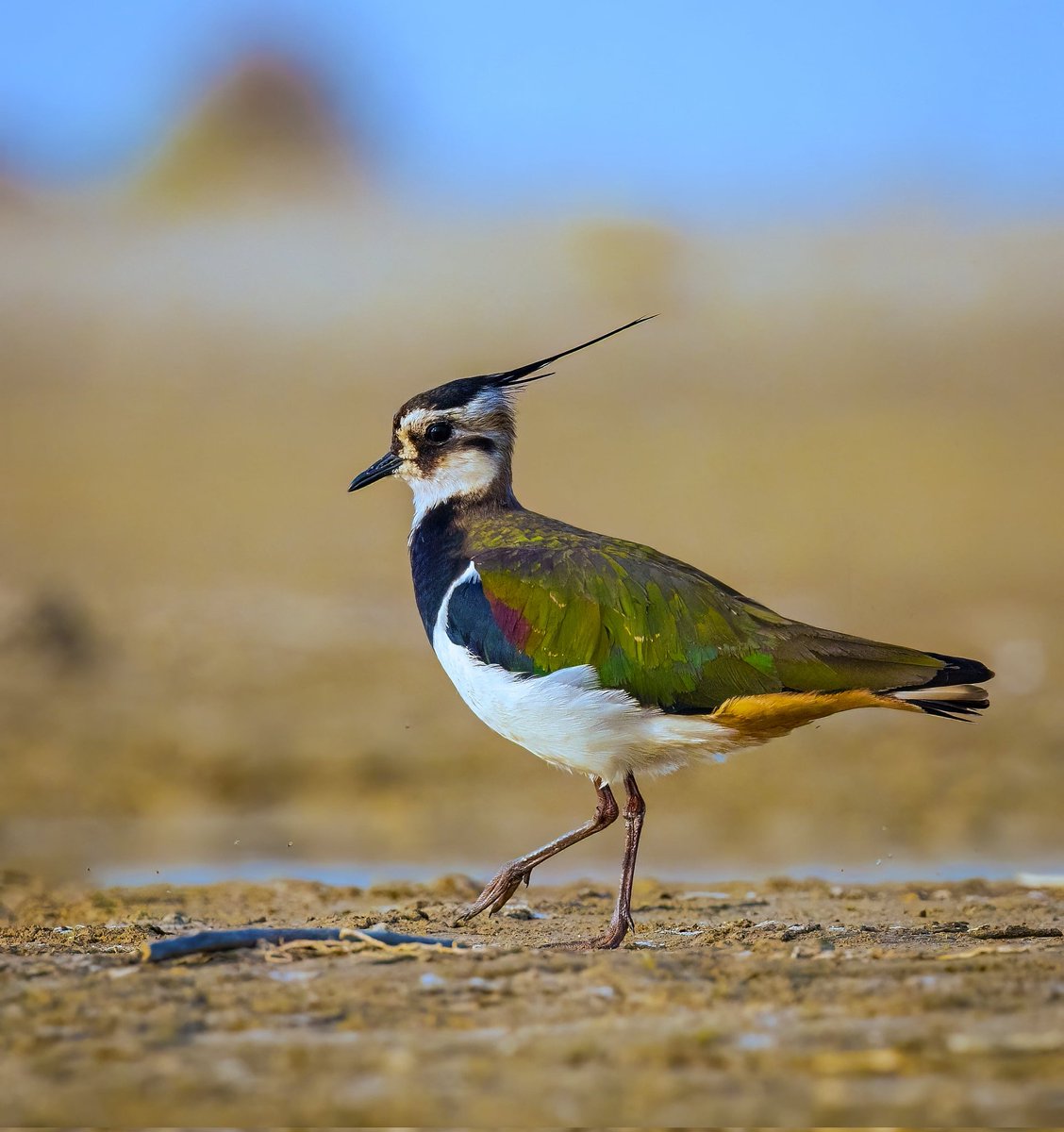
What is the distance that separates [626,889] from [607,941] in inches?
10.6

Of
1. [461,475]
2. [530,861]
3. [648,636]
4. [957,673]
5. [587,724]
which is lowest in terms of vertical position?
[530,861]

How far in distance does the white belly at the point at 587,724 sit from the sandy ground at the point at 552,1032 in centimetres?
69

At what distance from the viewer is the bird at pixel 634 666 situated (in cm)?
612

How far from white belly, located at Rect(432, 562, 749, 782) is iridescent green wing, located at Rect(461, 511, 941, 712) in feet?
0.17

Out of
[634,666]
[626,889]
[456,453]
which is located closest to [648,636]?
[634,666]

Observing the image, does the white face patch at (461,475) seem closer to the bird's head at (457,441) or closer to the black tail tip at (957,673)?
the bird's head at (457,441)

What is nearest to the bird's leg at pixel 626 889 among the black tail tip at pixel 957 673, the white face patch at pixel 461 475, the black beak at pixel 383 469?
the black tail tip at pixel 957 673

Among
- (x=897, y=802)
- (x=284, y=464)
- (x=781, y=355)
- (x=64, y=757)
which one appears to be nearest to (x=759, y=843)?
(x=897, y=802)

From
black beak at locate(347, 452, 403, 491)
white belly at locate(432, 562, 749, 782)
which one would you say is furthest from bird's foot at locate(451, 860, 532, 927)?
black beak at locate(347, 452, 403, 491)

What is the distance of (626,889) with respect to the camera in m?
6.25

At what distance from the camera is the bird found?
6.12 m

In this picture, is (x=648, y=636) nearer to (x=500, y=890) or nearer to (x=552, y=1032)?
(x=500, y=890)

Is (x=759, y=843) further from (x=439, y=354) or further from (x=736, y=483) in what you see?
(x=439, y=354)

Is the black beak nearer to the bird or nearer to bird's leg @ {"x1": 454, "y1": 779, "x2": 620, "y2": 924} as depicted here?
the bird
